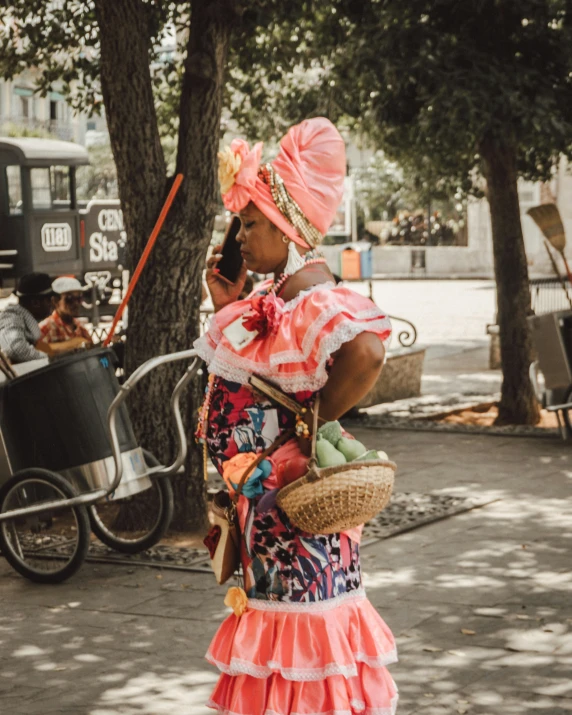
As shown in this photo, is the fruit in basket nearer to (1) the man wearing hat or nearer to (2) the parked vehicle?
(1) the man wearing hat

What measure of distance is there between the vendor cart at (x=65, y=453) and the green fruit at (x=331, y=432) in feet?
10.7

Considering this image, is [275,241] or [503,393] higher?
[275,241]

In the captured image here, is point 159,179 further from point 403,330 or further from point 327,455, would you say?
point 403,330

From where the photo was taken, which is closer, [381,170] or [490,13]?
[490,13]

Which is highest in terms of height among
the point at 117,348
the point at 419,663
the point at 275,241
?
the point at 275,241

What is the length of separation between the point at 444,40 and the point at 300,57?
64.6 inches

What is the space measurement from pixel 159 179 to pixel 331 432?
4.42 m

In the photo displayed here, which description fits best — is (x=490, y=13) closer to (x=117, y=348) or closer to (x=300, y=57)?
(x=300, y=57)

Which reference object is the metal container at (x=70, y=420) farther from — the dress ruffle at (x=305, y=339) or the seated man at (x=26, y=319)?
the dress ruffle at (x=305, y=339)

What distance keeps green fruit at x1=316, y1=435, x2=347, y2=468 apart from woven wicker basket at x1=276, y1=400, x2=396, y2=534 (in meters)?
0.02

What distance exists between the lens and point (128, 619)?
5.93m

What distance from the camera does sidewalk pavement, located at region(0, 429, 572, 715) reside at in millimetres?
4816

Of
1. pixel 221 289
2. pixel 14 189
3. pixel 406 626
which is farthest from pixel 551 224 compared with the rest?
pixel 14 189

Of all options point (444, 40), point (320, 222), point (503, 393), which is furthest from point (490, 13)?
point (320, 222)
